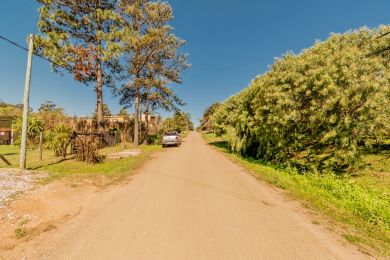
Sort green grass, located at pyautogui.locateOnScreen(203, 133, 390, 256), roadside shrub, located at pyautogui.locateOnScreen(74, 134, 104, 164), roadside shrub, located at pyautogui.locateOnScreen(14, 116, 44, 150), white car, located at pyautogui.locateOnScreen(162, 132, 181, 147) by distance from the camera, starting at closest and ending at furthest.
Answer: green grass, located at pyautogui.locateOnScreen(203, 133, 390, 256), roadside shrub, located at pyautogui.locateOnScreen(74, 134, 104, 164), roadside shrub, located at pyautogui.locateOnScreen(14, 116, 44, 150), white car, located at pyautogui.locateOnScreen(162, 132, 181, 147)

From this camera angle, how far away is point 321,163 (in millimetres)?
12797

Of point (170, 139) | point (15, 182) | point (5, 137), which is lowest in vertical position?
point (15, 182)

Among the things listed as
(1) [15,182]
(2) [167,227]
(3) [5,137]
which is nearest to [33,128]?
(3) [5,137]

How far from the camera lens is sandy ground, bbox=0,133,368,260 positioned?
384cm

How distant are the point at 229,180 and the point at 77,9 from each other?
63.6ft

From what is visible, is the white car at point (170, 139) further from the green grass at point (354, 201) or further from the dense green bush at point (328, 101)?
the green grass at point (354, 201)

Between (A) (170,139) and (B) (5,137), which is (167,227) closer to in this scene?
(A) (170,139)

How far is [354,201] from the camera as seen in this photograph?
7.19 meters

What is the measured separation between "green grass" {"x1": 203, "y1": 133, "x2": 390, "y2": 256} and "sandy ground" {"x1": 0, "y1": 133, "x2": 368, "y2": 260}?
63 centimetres

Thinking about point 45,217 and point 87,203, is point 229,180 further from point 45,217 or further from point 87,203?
point 45,217

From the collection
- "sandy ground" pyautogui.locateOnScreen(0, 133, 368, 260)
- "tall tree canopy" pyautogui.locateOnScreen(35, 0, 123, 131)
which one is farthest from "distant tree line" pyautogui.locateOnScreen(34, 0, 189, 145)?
"sandy ground" pyautogui.locateOnScreen(0, 133, 368, 260)

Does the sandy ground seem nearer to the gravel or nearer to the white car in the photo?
the gravel

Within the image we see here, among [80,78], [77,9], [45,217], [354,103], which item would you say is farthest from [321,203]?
[77,9]

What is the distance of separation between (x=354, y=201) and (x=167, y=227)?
20.1 ft
